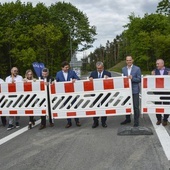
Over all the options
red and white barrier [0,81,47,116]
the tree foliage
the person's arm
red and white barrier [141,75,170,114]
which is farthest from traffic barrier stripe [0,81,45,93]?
the tree foliage

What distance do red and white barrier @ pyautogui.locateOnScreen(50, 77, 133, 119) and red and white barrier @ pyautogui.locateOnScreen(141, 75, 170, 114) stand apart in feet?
1.33

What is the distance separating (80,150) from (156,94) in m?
2.99

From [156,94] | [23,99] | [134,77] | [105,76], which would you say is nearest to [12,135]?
[23,99]

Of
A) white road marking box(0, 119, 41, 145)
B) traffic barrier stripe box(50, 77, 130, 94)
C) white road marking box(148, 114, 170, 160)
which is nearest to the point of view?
white road marking box(148, 114, 170, 160)

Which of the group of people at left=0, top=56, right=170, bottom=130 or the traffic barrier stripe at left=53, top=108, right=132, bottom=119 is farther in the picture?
the traffic barrier stripe at left=53, top=108, right=132, bottom=119

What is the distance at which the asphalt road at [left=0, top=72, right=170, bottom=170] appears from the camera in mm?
4832

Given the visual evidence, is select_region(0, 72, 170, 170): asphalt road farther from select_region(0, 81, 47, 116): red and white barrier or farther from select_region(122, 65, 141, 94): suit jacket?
select_region(122, 65, 141, 94): suit jacket

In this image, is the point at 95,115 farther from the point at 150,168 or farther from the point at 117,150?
the point at 150,168

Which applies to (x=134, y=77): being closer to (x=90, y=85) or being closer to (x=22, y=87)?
(x=90, y=85)

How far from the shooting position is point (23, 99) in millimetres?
8398

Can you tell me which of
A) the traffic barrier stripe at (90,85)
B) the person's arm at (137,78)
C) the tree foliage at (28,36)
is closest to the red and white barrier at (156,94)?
the person's arm at (137,78)

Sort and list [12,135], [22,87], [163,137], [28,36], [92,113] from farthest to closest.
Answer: [28,36] < [22,87] < [92,113] < [12,135] < [163,137]

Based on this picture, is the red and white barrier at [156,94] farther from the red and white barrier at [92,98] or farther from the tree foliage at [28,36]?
the tree foliage at [28,36]

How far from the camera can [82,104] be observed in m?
8.01
